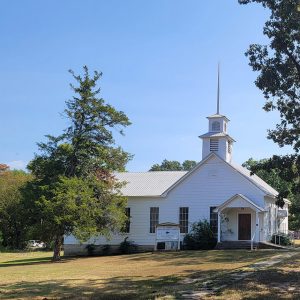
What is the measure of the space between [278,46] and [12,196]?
1888 inches

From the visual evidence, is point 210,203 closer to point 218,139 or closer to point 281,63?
point 218,139

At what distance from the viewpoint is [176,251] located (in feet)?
111

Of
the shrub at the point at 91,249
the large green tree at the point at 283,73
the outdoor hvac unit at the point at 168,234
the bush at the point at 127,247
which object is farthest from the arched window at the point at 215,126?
the large green tree at the point at 283,73

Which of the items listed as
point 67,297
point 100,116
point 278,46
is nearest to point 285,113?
point 278,46

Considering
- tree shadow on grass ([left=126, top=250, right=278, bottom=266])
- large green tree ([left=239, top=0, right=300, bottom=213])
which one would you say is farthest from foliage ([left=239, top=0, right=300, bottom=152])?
tree shadow on grass ([left=126, top=250, right=278, bottom=266])

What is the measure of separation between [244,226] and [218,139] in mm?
6767

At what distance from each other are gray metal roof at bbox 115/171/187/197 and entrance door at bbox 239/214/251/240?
636cm

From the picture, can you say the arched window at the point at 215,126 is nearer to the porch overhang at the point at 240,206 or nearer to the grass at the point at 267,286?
the porch overhang at the point at 240,206

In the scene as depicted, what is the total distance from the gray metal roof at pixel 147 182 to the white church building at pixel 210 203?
0.08 metres

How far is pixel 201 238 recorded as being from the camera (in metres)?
35.1

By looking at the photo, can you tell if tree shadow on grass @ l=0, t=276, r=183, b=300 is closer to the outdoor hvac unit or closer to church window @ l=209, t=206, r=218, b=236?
the outdoor hvac unit

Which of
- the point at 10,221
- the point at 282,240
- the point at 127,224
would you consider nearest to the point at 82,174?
the point at 127,224

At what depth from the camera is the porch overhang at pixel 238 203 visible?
3419cm

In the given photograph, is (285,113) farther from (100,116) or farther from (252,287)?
(100,116)
